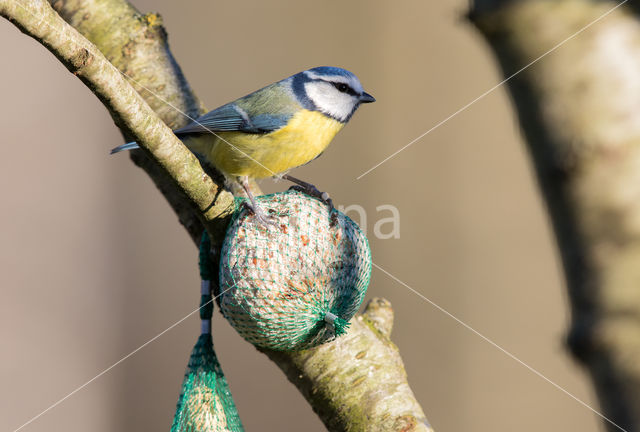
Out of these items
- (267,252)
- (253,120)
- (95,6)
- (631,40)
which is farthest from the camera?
(253,120)

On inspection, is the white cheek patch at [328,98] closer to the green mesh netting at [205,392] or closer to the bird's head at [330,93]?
the bird's head at [330,93]

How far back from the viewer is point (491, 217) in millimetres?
3812

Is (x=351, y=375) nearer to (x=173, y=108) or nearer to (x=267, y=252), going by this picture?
(x=267, y=252)

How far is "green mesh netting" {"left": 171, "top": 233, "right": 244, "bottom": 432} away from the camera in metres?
1.50

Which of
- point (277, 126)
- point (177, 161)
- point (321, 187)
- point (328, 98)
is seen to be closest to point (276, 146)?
point (277, 126)

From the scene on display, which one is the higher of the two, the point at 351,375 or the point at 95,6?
the point at 95,6

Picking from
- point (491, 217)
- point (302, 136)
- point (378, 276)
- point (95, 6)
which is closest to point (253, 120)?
point (302, 136)

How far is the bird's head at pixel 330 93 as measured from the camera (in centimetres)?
189

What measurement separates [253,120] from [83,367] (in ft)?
8.25

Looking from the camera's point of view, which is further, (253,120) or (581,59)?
(253,120)

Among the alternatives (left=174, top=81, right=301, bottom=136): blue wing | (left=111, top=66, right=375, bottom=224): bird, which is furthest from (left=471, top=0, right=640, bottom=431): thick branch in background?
(left=174, top=81, right=301, bottom=136): blue wing

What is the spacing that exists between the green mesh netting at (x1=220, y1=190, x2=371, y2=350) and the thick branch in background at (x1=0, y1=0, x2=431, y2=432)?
13cm

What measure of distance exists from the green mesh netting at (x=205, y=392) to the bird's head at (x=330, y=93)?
24.5 inches

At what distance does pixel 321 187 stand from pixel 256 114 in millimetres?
1944
